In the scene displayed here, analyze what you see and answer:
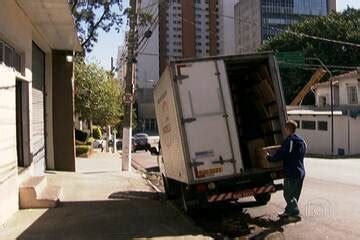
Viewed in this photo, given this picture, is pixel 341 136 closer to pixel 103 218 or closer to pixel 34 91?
pixel 34 91

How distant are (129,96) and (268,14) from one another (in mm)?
30589

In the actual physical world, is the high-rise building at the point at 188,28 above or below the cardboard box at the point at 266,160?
above

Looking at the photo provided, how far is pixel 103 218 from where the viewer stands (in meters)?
11.1

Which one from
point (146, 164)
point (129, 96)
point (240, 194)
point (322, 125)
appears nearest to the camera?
point (240, 194)

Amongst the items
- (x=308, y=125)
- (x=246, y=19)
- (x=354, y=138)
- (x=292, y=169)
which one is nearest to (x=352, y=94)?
(x=308, y=125)

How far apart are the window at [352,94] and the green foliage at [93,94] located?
752 inches

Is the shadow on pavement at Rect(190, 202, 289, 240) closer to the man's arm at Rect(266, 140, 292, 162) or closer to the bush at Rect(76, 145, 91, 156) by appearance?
the man's arm at Rect(266, 140, 292, 162)

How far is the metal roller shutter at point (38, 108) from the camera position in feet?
54.4

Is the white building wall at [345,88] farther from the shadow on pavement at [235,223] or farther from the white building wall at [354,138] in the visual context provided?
the shadow on pavement at [235,223]

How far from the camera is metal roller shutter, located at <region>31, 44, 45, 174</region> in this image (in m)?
16.6

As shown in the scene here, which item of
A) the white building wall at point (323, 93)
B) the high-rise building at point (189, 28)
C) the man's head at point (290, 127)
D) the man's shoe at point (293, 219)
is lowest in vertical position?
the man's shoe at point (293, 219)

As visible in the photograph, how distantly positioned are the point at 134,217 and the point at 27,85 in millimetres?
4910

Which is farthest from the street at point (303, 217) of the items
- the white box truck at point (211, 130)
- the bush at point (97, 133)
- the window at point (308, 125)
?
the bush at point (97, 133)

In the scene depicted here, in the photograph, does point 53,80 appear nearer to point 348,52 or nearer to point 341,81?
point 341,81
